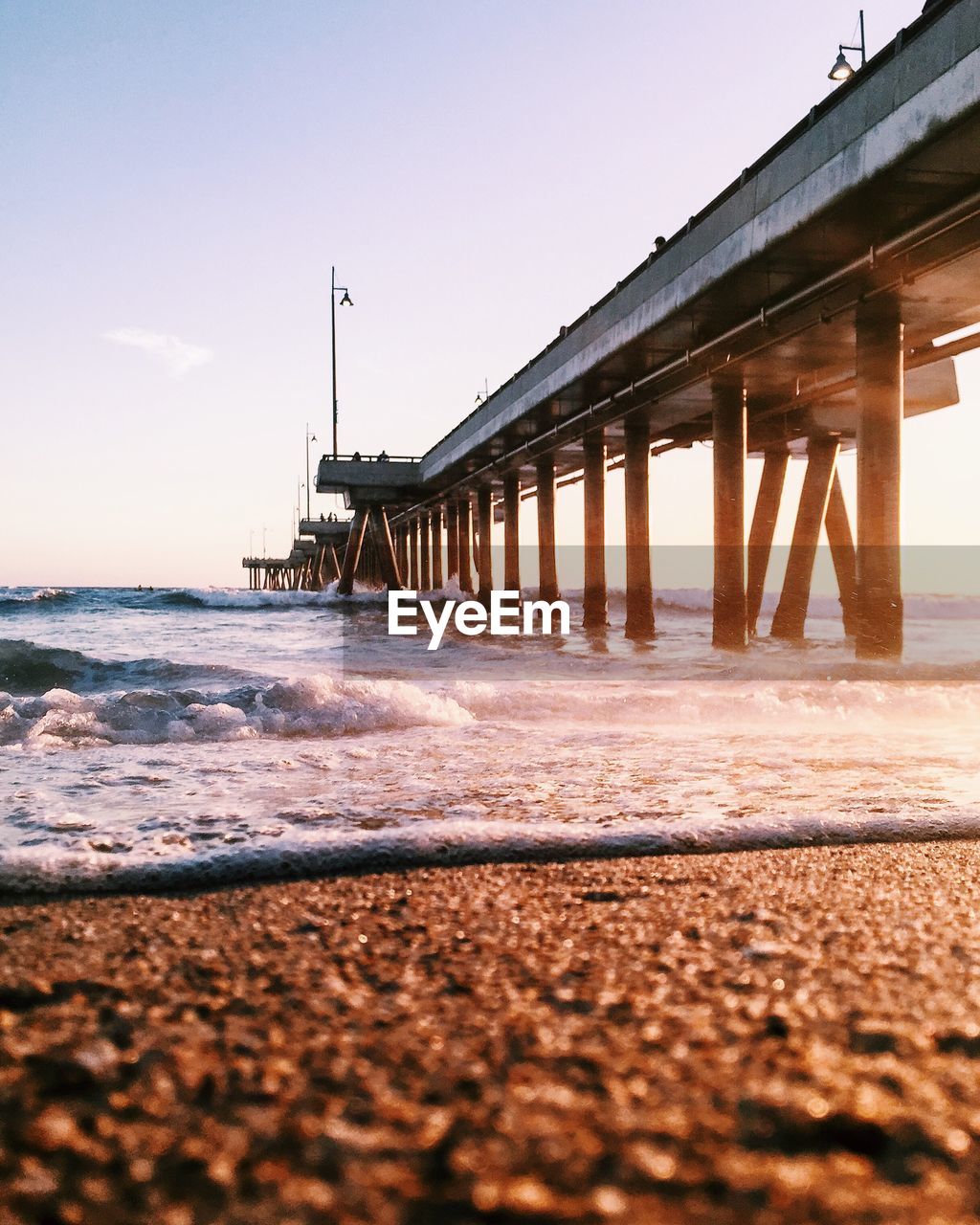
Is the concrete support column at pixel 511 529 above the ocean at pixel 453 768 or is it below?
above

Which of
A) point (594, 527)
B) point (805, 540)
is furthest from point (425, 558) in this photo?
point (805, 540)

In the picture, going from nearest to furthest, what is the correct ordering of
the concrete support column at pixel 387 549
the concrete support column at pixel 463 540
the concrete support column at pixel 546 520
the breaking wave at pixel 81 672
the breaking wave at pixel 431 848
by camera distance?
the breaking wave at pixel 431 848 → the breaking wave at pixel 81 672 → the concrete support column at pixel 546 520 → the concrete support column at pixel 463 540 → the concrete support column at pixel 387 549

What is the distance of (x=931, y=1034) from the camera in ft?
3.88

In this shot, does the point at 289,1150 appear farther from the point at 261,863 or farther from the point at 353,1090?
the point at 261,863

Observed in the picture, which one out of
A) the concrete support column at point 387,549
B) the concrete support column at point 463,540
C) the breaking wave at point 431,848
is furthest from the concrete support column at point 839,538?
the concrete support column at point 387,549

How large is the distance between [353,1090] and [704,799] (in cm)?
194

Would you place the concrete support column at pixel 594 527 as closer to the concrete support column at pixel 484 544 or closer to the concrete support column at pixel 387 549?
the concrete support column at pixel 484 544

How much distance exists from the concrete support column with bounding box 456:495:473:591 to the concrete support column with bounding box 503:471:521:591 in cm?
624

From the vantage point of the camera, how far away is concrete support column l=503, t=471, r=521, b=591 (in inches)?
852

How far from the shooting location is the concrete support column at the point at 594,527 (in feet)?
54.1

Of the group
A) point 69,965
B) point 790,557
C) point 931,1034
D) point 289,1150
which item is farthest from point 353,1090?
point 790,557

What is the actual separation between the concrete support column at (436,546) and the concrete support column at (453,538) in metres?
1.18

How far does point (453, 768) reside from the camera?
3.47 metres

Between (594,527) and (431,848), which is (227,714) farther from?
(594,527)
